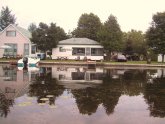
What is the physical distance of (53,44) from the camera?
53.4 meters

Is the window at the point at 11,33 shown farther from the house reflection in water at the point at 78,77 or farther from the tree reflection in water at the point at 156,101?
the tree reflection in water at the point at 156,101

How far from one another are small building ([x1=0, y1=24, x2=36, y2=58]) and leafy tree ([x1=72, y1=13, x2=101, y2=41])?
28.7 meters

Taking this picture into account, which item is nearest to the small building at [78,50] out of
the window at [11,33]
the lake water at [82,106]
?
the window at [11,33]

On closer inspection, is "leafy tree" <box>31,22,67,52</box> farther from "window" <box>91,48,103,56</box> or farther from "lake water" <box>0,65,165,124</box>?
"lake water" <box>0,65,165,124</box>

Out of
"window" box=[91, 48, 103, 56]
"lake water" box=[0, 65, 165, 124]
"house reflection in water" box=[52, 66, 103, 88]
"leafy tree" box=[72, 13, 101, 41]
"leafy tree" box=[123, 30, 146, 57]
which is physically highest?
"leafy tree" box=[72, 13, 101, 41]

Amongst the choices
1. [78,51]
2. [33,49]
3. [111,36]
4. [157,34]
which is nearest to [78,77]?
[111,36]

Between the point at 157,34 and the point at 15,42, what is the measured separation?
1025 inches

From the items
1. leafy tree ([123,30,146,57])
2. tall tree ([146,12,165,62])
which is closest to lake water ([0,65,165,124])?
tall tree ([146,12,165,62])

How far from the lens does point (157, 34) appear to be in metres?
52.4

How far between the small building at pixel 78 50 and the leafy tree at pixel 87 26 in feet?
85.2

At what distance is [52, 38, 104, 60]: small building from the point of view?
55.1 metres

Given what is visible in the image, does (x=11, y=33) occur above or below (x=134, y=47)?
above

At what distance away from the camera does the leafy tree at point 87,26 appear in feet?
270

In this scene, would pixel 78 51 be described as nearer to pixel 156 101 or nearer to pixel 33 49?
pixel 33 49
